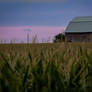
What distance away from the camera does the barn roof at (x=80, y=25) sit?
97.4ft

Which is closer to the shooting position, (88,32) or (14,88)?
(14,88)

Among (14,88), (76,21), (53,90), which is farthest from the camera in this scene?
(76,21)

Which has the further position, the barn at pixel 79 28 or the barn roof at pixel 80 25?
the barn roof at pixel 80 25

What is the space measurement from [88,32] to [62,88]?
28.7 m

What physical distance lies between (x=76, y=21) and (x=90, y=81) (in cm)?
3054

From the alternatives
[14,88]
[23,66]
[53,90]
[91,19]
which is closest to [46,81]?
[53,90]

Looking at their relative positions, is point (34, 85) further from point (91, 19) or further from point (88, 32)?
point (91, 19)

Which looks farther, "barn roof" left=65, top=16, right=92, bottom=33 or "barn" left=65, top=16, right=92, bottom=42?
"barn roof" left=65, top=16, right=92, bottom=33

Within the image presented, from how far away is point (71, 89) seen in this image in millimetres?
983

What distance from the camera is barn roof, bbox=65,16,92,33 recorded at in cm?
2969

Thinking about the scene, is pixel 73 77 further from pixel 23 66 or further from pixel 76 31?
pixel 76 31

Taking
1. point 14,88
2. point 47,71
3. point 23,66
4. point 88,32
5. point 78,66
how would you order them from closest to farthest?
1. point 14,88
2. point 47,71
3. point 78,66
4. point 23,66
5. point 88,32

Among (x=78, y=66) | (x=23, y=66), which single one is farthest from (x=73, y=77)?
(x=23, y=66)

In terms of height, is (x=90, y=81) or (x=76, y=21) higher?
(x=76, y=21)
